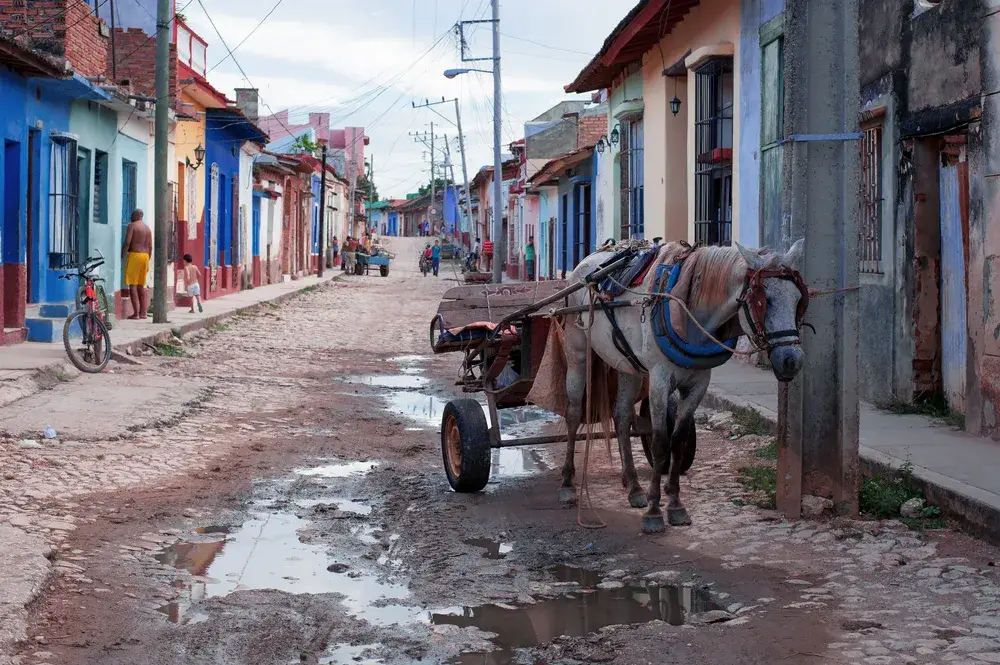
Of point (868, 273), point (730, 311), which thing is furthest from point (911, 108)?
point (730, 311)

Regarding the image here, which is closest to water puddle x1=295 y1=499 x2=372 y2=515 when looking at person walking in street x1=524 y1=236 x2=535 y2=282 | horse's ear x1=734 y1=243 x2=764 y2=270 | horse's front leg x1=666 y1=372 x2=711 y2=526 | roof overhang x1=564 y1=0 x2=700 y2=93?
horse's front leg x1=666 y1=372 x2=711 y2=526

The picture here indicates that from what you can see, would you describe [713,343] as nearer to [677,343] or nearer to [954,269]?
[677,343]

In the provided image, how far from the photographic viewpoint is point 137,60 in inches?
858

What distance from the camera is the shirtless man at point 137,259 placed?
A: 56.2 ft

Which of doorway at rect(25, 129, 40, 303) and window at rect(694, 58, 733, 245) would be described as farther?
doorway at rect(25, 129, 40, 303)

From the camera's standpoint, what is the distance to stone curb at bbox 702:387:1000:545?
5590 mm

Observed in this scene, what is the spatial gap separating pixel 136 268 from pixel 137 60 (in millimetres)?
6248

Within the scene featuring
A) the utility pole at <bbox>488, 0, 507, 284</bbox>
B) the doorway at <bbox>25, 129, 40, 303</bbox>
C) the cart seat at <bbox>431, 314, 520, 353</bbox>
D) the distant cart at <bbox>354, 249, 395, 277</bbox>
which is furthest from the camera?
the distant cart at <bbox>354, 249, 395, 277</bbox>

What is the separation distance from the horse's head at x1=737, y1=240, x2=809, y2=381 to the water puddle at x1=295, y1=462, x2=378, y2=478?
312 centimetres

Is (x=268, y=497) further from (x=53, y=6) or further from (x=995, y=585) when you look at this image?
(x=53, y=6)

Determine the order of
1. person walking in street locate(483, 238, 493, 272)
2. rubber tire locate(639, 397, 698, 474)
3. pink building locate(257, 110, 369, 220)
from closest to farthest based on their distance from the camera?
rubber tire locate(639, 397, 698, 474), person walking in street locate(483, 238, 493, 272), pink building locate(257, 110, 369, 220)

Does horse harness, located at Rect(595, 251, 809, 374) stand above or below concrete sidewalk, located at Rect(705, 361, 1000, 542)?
above

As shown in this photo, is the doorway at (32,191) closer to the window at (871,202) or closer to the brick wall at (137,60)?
the brick wall at (137,60)

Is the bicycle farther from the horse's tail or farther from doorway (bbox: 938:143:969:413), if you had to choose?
doorway (bbox: 938:143:969:413)
